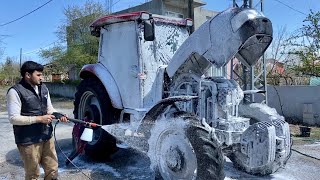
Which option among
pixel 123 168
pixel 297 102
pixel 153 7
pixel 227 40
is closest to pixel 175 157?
pixel 123 168

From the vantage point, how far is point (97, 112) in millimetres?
5977

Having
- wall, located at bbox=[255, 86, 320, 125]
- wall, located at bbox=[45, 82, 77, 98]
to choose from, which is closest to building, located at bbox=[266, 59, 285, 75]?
wall, located at bbox=[255, 86, 320, 125]

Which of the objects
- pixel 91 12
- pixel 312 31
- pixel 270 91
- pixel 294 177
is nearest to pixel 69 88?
pixel 91 12

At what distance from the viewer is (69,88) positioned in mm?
22250

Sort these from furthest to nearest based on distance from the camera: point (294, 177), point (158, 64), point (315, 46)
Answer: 1. point (315, 46)
2. point (158, 64)
3. point (294, 177)

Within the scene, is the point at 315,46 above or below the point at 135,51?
above

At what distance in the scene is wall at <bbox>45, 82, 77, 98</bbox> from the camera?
868 inches

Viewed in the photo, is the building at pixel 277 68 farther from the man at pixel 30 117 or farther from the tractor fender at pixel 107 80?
the man at pixel 30 117

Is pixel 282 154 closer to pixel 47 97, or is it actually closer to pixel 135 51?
pixel 135 51

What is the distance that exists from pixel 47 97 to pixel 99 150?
1881 millimetres

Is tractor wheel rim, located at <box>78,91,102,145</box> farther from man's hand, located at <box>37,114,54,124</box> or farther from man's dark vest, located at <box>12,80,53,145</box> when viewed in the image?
man's hand, located at <box>37,114,54,124</box>

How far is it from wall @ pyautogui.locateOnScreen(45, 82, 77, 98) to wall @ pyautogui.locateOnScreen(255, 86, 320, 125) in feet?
44.8

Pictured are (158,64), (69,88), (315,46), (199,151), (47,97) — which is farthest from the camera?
(69,88)

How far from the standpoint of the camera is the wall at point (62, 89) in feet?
72.3
